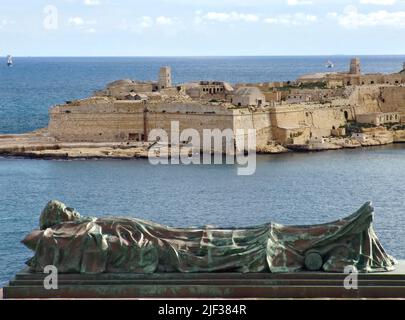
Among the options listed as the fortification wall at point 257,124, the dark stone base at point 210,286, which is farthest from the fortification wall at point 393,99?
the dark stone base at point 210,286

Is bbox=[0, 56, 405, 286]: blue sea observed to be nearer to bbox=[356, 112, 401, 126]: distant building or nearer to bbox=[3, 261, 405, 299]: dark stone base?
bbox=[356, 112, 401, 126]: distant building

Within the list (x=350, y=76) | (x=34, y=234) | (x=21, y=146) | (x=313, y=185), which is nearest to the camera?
(x=34, y=234)

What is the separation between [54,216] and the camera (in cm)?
1223

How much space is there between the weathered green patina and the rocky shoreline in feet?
113

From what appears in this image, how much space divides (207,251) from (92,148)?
37.2 m

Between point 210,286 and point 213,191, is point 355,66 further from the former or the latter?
point 210,286

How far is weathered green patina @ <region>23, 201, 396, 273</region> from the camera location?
11.6m

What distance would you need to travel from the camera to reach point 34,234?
38.8ft

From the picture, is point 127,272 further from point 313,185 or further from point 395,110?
point 395,110

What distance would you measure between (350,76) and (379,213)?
36796 millimetres

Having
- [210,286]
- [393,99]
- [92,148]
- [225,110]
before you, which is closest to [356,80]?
[393,99]

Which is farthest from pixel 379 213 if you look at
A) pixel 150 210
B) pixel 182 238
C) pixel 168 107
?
pixel 168 107

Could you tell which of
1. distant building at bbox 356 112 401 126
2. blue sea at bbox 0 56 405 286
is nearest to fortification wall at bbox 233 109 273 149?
blue sea at bbox 0 56 405 286

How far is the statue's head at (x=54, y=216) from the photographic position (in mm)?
12219
